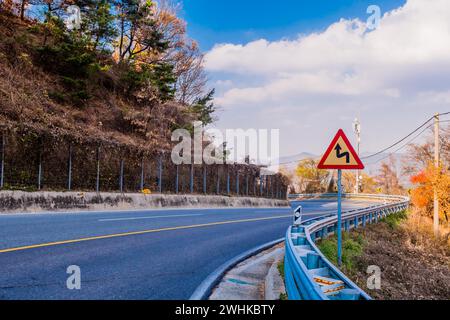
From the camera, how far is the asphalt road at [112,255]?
5.09 meters

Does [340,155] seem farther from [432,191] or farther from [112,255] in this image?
[432,191]

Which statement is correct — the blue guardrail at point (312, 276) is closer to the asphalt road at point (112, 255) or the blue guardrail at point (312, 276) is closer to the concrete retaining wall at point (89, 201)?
the asphalt road at point (112, 255)

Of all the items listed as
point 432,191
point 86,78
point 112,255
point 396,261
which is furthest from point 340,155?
point 432,191

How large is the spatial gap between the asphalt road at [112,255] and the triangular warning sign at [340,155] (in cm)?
296

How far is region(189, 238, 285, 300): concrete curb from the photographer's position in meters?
5.27

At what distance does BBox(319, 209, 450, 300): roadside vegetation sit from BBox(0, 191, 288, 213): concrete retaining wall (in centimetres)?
943

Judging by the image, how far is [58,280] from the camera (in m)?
5.29

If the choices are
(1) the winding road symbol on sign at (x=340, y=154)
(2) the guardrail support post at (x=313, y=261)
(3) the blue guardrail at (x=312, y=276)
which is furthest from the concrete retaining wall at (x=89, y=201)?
(2) the guardrail support post at (x=313, y=261)

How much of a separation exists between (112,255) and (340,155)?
16.8 feet

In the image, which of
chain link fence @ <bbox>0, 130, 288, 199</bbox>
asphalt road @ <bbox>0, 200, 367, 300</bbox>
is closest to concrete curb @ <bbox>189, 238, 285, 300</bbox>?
asphalt road @ <bbox>0, 200, 367, 300</bbox>

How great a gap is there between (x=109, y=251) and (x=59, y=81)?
20367 millimetres

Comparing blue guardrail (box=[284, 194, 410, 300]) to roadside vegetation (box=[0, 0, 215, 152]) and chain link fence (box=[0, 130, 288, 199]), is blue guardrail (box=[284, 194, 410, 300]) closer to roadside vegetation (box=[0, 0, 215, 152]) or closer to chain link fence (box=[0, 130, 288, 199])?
chain link fence (box=[0, 130, 288, 199])
